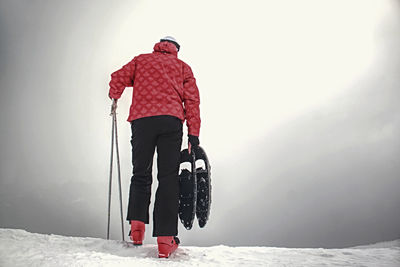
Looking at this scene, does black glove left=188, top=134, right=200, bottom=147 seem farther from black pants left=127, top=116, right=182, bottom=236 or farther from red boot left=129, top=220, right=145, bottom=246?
red boot left=129, top=220, right=145, bottom=246

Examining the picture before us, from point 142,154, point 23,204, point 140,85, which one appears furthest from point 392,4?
point 23,204

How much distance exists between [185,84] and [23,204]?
102484 millimetres

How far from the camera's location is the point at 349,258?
5.71 feet

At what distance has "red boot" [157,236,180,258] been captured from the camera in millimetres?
1714

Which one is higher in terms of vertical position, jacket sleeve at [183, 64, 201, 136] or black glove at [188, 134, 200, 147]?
jacket sleeve at [183, 64, 201, 136]

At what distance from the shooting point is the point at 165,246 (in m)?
1.74

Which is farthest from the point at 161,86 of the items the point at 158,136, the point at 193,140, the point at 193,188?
the point at 193,188

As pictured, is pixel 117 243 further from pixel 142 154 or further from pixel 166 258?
pixel 142 154

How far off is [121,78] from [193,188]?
3.38 feet

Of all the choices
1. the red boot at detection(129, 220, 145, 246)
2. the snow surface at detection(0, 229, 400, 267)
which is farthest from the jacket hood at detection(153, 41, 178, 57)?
the snow surface at detection(0, 229, 400, 267)

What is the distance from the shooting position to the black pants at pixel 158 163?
6.18 ft

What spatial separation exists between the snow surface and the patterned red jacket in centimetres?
→ 90

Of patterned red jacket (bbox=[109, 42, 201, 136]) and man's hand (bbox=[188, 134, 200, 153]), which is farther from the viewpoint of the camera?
man's hand (bbox=[188, 134, 200, 153])

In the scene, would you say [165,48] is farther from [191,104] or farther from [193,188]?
[193,188]
